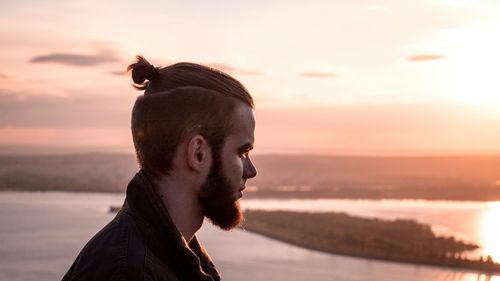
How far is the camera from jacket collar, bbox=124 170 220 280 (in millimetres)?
2268

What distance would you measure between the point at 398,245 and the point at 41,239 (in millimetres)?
22390

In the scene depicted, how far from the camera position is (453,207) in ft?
234

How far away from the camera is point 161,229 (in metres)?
2.29

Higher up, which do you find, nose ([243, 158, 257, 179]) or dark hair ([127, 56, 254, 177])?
dark hair ([127, 56, 254, 177])

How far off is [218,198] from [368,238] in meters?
41.6

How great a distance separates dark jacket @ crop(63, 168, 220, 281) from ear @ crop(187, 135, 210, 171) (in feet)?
0.57

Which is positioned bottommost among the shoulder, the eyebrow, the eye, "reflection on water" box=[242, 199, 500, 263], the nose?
"reflection on water" box=[242, 199, 500, 263]

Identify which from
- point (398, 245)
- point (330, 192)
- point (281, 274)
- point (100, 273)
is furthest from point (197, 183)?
point (330, 192)

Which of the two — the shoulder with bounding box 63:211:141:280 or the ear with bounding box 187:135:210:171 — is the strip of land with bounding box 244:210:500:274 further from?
the shoulder with bounding box 63:211:141:280

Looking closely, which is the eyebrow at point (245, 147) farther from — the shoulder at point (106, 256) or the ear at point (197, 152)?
the shoulder at point (106, 256)

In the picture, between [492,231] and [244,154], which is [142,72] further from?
[492,231]

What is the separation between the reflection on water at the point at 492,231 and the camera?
40.5 metres

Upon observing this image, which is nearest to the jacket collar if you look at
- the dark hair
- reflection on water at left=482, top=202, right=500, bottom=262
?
the dark hair

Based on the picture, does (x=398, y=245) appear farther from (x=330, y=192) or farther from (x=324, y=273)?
(x=330, y=192)
